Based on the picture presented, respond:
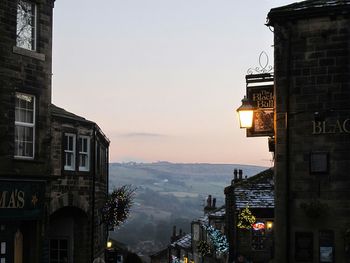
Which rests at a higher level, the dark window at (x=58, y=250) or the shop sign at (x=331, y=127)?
the shop sign at (x=331, y=127)

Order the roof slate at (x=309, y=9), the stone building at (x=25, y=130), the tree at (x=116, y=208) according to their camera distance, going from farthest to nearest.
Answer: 1. the tree at (x=116, y=208)
2. the stone building at (x=25, y=130)
3. the roof slate at (x=309, y=9)

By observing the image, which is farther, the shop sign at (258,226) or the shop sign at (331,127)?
the shop sign at (258,226)

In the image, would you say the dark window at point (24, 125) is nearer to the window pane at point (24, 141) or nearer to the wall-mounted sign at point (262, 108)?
the window pane at point (24, 141)

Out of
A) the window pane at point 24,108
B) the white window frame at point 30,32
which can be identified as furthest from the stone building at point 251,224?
the white window frame at point 30,32

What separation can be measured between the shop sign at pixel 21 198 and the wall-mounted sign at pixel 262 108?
7.66m

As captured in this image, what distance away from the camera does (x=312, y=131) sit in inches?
567

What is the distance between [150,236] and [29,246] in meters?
153

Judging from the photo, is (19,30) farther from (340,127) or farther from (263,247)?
(263,247)

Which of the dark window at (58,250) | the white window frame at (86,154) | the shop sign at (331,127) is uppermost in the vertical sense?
the shop sign at (331,127)

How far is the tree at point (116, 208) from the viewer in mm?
28766

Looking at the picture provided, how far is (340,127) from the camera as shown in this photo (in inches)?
556

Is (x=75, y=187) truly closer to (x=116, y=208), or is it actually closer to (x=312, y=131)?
(x=116, y=208)

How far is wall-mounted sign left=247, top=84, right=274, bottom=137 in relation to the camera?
1463 centimetres

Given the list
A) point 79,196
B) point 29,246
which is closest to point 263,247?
point 79,196
